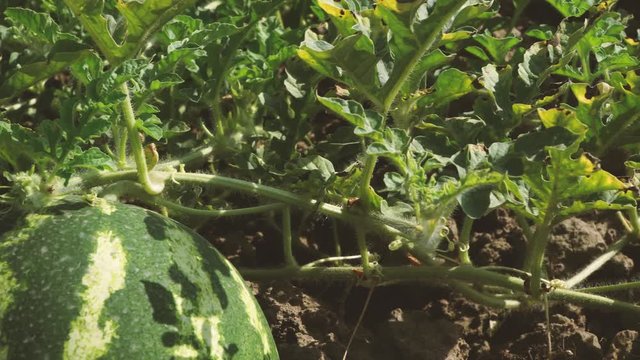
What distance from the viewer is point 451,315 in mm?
3098

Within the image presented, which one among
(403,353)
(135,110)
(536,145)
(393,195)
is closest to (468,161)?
(536,145)

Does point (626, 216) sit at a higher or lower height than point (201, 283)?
higher

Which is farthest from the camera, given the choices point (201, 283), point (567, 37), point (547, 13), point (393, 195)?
point (547, 13)

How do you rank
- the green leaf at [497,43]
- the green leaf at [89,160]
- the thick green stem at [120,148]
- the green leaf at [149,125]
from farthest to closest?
the green leaf at [497,43]
the thick green stem at [120,148]
the green leaf at [149,125]
the green leaf at [89,160]

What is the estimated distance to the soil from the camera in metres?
2.92

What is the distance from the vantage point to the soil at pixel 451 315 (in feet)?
9.59

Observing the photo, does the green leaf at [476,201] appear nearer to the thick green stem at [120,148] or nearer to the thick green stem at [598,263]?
the thick green stem at [598,263]

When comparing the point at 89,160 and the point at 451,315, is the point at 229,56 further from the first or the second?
the point at 451,315

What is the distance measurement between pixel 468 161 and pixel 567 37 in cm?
78

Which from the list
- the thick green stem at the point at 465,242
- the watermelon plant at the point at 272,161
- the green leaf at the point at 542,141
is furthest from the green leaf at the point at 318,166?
the green leaf at the point at 542,141

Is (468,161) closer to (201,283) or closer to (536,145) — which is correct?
(536,145)

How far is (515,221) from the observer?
335cm

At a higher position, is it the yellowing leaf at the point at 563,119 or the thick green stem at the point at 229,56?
the yellowing leaf at the point at 563,119

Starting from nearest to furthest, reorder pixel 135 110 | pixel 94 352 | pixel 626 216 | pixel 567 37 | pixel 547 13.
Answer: pixel 94 352 → pixel 135 110 → pixel 567 37 → pixel 626 216 → pixel 547 13
